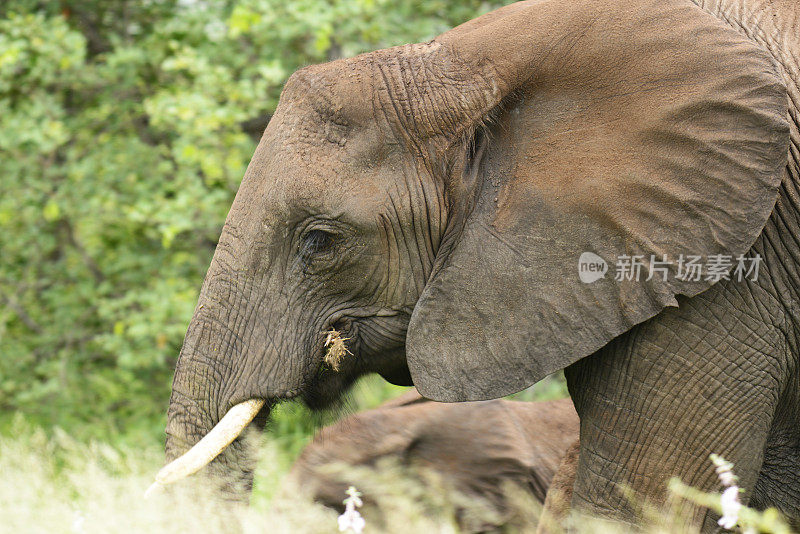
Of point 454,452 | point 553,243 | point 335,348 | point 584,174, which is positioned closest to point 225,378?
point 335,348

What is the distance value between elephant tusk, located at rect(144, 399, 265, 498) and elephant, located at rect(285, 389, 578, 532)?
1356 mm

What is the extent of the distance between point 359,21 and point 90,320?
3245mm

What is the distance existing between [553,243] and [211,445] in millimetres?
1268

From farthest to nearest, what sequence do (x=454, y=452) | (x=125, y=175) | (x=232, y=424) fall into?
(x=125, y=175)
(x=454, y=452)
(x=232, y=424)

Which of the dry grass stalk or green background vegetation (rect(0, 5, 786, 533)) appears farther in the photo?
green background vegetation (rect(0, 5, 786, 533))

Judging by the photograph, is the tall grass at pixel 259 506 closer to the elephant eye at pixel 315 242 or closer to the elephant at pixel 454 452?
the elephant at pixel 454 452

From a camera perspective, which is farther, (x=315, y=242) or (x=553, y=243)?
(x=315, y=242)

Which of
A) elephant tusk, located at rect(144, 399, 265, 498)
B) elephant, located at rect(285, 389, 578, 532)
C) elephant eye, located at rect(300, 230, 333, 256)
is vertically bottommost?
elephant, located at rect(285, 389, 578, 532)

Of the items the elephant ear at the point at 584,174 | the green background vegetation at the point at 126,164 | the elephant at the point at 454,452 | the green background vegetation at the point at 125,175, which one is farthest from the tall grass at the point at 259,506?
the green background vegetation at the point at 126,164

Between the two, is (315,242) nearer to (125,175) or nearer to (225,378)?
(225,378)

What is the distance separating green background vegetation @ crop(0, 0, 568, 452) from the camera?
6.46 meters

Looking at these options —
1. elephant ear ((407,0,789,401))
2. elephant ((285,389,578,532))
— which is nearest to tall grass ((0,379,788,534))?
elephant ((285,389,578,532))

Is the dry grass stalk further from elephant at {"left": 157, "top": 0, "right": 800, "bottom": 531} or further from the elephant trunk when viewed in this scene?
the elephant trunk

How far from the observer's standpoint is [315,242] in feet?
11.0
